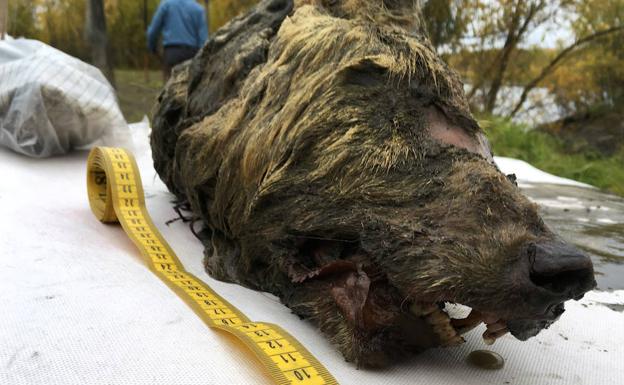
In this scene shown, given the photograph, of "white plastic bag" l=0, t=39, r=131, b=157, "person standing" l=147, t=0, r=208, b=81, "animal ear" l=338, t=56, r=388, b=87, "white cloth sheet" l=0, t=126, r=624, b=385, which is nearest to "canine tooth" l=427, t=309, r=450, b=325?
"white cloth sheet" l=0, t=126, r=624, b=385

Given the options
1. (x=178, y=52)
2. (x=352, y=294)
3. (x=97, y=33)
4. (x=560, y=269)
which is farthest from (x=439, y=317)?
(x=97, y=33)

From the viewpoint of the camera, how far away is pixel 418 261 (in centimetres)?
123

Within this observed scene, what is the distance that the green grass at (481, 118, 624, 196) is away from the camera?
7.43 meters

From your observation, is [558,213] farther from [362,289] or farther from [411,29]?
[362,289]

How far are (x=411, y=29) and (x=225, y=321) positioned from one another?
1.24 meters

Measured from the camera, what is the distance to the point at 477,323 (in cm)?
127

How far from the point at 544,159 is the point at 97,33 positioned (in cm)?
618

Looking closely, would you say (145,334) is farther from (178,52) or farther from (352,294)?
(178,52)

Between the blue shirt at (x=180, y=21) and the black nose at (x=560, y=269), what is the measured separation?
503 centimetres

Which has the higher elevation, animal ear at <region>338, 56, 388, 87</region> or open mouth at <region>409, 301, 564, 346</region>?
animal ear at <region>338, 56, 388, 87</region>

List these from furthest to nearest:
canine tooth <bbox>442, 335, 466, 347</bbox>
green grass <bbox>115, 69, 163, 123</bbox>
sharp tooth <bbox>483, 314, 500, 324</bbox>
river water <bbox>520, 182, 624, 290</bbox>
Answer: green grass <bbox>115, 69, 163, 123</bbox>
river water <bbox>520, 182, 624, 290</bbox>
canine tooth <bbox>442, 335, 466, 347</bbox>
sharp tooth <bbox>483, 314, 500, 324</bbox>

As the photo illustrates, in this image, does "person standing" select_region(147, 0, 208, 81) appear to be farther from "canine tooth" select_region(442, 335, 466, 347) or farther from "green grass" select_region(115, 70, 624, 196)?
"canine tooth" select_region(442, 335, 466, 347)

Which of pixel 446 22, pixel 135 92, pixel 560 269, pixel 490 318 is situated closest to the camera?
pixel 560 269

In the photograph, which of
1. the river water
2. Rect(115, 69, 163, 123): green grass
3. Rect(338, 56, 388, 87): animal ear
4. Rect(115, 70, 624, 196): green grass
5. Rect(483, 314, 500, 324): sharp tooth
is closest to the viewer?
Rect(483, 314, 500, 324): sharp tooth
